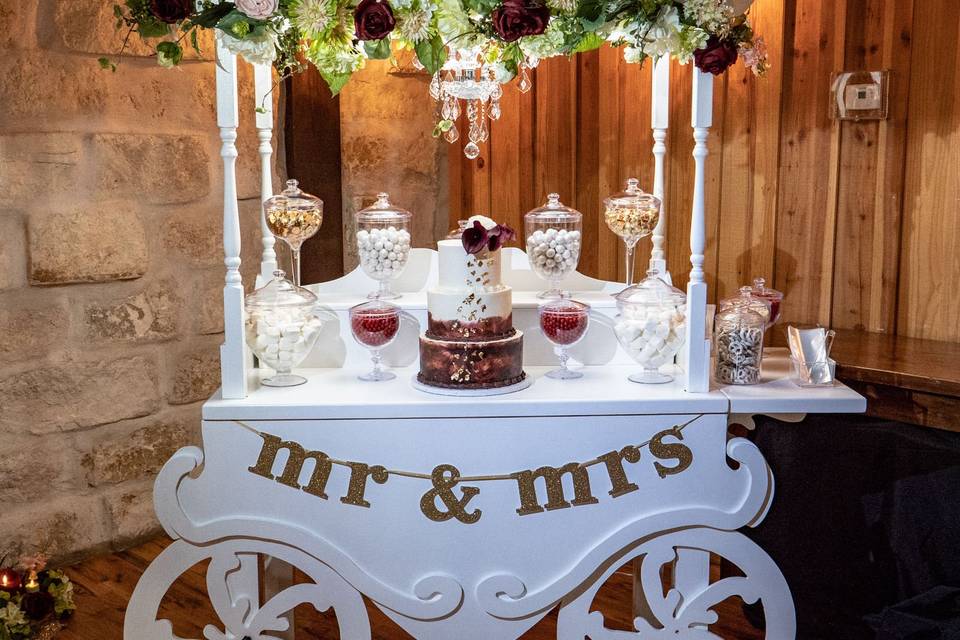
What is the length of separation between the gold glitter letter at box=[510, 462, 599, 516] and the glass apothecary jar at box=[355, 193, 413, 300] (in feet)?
1.83

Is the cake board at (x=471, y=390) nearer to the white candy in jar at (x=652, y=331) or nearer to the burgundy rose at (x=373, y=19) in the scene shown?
the white candy in jar at (x=652, y=331)

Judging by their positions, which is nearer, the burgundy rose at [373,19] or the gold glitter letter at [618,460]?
the burgundy rose at [373,19]

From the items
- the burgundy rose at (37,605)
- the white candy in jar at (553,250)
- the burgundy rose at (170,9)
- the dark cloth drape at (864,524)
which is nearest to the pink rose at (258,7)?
the burgundy rose at (170,9)

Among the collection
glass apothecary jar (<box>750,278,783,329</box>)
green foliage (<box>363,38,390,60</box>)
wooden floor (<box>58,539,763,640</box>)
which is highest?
green foliage (<box>363,38,390,60</box>)

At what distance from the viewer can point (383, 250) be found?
2.10 meters

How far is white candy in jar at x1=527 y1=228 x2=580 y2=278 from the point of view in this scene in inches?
81.7

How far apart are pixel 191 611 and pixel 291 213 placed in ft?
3.78

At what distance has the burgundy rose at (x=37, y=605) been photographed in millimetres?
2266

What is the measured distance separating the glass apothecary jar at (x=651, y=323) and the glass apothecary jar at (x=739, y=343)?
0.10m

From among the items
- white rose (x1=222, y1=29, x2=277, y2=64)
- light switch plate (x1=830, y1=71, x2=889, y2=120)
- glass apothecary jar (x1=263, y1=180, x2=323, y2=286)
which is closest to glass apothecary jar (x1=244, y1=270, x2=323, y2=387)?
glass apothecary jar (x1=263, y1=180, x2=323, y2=286)

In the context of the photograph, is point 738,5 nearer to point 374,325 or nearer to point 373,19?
point 373,19

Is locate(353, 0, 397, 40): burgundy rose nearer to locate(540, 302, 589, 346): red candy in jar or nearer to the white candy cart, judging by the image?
the white candy cart

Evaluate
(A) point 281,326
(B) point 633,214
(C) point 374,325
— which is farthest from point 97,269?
(B) point 633,214

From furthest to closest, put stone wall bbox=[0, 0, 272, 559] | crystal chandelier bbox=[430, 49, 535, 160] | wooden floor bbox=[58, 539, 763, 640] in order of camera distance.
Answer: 1. stone wall bbox=[0, 0, 272, 559]
2. wooden floor bbox=[58, 539, 763, 640]
3. crystal chandelier bbox=[430, 49, 535, 160]
